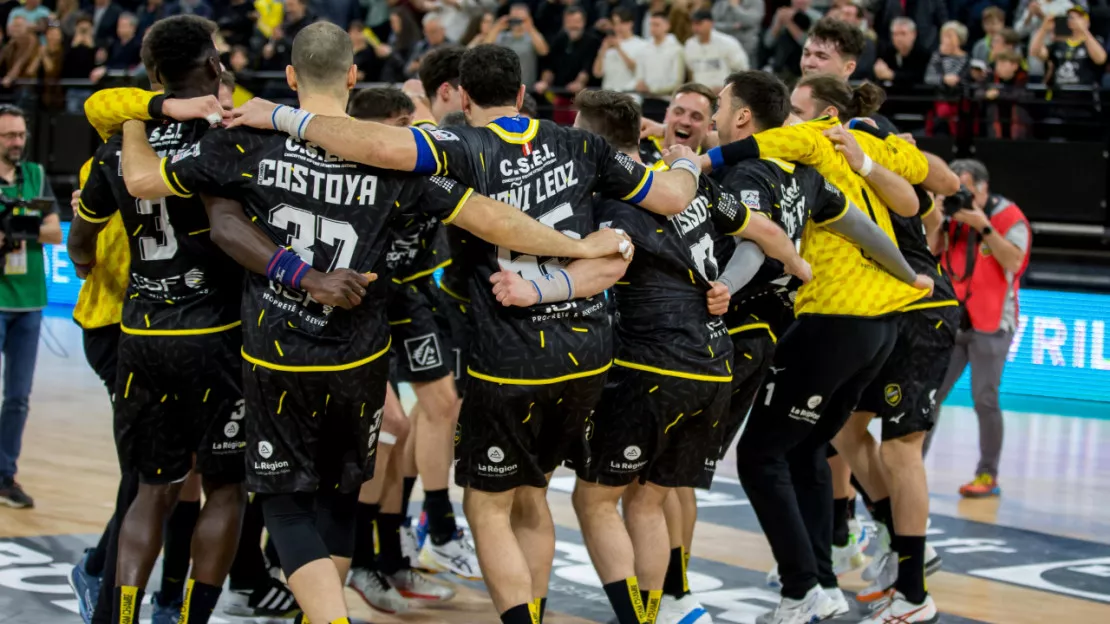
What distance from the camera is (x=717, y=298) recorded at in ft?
17.6

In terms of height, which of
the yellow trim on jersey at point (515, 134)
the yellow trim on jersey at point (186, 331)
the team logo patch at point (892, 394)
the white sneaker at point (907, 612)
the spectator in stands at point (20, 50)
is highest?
the spectator in stands at point (20, 50)

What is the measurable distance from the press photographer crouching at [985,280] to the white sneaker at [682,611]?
12.8 ft

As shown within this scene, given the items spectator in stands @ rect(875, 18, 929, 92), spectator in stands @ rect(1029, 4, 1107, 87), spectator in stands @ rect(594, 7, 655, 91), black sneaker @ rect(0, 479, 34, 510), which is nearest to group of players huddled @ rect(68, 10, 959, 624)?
black sneaker @ rect(0, 479, 34, 510)

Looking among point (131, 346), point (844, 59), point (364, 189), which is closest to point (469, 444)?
point (364, 189)

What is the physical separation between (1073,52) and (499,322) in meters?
9.84

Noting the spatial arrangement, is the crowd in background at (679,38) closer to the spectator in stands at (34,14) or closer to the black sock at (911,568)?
the spectator in stands at (34,14)

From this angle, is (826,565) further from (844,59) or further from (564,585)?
(844,59)

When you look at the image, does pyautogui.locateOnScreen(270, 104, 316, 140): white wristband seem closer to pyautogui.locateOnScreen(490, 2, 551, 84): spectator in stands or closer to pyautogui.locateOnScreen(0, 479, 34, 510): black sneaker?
pyautogui.locateOnScreen(0, 479, 34, 510): black sneaker

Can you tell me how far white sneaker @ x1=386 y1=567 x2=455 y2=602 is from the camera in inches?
252

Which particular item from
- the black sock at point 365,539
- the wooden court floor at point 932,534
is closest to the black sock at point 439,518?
the wooden court floor at point 932,534

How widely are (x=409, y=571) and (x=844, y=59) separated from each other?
3.27 metres

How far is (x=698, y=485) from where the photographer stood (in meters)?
5.62

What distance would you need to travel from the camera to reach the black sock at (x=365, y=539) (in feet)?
20.8

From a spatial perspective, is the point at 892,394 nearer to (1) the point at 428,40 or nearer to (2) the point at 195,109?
(2) the point at 195,109
